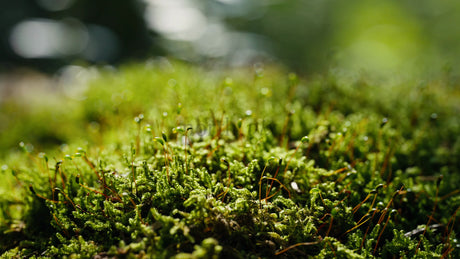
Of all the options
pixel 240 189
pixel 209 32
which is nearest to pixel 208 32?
pixel 209 32

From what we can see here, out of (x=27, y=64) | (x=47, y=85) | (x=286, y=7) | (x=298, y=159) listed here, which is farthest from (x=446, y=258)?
(x=27, y=64)

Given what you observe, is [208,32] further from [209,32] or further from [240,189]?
[240,189]

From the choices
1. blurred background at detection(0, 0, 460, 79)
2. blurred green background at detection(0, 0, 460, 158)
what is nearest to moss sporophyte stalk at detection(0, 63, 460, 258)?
blurred green background at detection(0, 0, 460, 158)

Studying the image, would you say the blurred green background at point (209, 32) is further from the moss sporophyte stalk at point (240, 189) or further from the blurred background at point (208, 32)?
the moss sporophyte stalk at point (240, 189)

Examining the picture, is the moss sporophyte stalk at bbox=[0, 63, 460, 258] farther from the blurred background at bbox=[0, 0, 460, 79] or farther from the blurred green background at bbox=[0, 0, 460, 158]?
the blurred background at bbox=[0, 0, 460, 79]

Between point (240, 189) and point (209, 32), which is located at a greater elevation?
point (209, 32)

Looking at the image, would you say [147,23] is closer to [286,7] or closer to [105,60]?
[105,60]
